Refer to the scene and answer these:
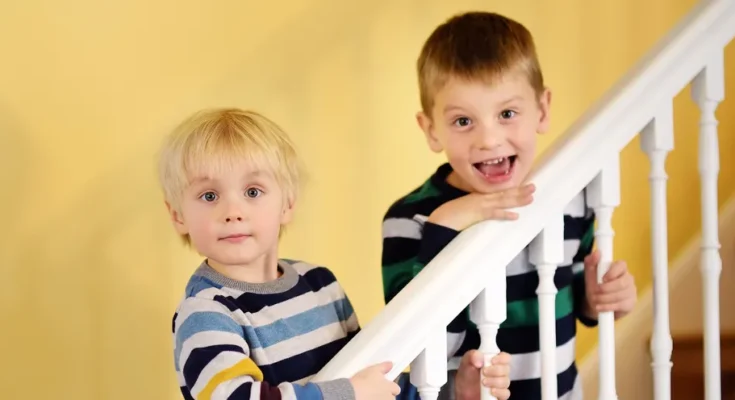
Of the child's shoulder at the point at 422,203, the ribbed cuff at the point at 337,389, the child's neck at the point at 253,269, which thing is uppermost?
the child's shoulder at the point at 422,203

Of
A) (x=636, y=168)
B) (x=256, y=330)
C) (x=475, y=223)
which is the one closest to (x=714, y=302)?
(x=475, y=223)

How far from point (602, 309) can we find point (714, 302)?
0.17 metres

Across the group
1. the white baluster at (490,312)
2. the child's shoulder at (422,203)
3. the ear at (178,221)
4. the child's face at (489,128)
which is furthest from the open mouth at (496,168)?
the ear at (178,221)

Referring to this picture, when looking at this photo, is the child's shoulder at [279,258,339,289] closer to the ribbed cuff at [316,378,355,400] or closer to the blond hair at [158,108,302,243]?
the blond hair at [158,108,302,243]

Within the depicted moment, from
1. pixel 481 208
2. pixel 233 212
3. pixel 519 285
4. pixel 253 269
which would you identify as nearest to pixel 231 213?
pixel 233 212

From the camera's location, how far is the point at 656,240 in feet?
3.98

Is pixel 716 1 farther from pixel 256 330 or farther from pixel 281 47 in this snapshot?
pixel 281 47

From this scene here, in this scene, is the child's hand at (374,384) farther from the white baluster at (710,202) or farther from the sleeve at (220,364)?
the white baluster at (710,202)

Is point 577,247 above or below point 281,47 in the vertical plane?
below

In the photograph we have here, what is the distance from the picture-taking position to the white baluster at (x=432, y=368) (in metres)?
1.04

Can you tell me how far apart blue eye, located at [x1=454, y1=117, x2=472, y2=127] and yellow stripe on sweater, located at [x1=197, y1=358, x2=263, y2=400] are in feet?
1.53

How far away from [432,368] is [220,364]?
0.25 metres

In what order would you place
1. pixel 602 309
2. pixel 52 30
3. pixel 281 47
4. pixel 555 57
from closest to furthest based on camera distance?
pixel 602 309
pixel 52 30
pixel 281 47
pixel 555 57

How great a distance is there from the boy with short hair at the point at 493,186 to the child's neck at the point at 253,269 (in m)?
0.19
